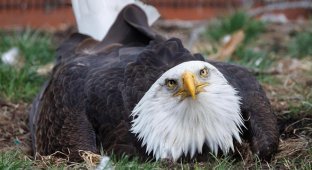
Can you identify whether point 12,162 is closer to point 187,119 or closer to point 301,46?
point 187,119

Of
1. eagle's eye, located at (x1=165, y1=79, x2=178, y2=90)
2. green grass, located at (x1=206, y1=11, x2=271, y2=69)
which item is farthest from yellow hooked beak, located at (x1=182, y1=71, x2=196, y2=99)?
green grass, located at (x1=206, y1=11, x2=271, y2=69)

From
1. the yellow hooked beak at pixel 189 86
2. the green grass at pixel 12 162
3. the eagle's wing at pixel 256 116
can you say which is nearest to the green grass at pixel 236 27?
the eagle's wing at pixel 256 116

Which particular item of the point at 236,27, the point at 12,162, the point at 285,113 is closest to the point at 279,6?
the point at 236,27

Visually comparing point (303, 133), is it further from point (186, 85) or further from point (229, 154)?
point (186, 85)

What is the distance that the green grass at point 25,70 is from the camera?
310 inches

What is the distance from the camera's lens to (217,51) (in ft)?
31.6

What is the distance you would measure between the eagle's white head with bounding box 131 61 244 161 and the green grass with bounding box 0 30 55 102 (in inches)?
104

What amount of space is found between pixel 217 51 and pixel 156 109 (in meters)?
4.21

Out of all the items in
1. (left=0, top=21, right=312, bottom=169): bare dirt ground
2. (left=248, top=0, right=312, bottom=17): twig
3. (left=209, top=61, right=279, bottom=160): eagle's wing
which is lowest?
(left=0, top=21, right=312, bottom=169): bare dirt ground

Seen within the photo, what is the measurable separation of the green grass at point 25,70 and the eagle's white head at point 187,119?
2.63 m

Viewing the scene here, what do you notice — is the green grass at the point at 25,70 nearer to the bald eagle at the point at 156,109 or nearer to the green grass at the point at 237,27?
the bald eagle at the point at 156,109

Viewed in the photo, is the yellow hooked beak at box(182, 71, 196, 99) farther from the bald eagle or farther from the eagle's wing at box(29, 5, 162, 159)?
the eagle's wing at box(29, 5, 162, 159)

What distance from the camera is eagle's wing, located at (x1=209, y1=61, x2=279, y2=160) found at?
18.5 ft

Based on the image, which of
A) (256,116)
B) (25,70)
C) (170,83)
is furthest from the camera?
(25,70)
